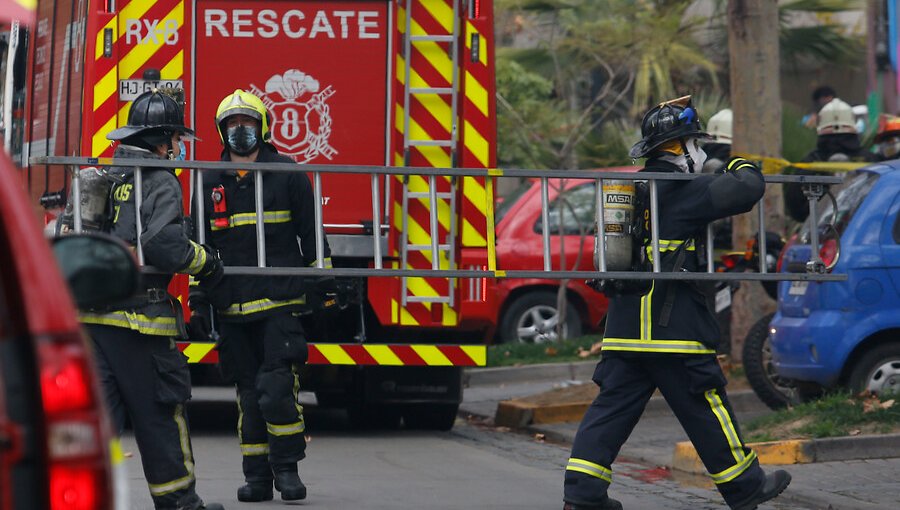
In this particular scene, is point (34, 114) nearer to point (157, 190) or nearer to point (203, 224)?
point (203, 224)

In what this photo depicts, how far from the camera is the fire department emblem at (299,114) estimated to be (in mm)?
9641

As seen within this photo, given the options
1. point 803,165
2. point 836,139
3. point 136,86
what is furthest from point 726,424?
point 836,139

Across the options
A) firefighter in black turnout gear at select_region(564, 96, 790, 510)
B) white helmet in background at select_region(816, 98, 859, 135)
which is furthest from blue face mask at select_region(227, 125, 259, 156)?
white helmet in background at select_region(816, 98, 859, 135)

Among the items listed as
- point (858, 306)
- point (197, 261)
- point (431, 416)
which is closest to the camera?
point (197, 261)

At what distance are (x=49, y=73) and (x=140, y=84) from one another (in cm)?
142

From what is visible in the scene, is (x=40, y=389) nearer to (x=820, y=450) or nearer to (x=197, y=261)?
(x=197, y=261)

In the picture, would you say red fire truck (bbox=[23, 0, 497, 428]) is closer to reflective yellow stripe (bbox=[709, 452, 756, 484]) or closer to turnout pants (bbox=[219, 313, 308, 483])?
turnout pants (bbox=[219, 313, 308, 483])

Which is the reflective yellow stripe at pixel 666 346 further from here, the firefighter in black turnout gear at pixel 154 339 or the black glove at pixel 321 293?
the firefighter in black turnout gear at pixel 154 339

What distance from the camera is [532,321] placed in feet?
49.2

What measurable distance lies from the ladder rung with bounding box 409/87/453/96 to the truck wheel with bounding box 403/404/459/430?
2.02 metres

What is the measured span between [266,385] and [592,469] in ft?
5.30

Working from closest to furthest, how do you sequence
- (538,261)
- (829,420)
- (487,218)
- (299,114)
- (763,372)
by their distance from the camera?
(487,218), (829,420), (299,114), (763,372), (538,261)

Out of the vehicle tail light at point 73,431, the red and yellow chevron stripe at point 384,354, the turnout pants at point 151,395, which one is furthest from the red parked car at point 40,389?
the red and yellow chevron stripe at point 384,354

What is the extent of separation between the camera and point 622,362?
6.62m
